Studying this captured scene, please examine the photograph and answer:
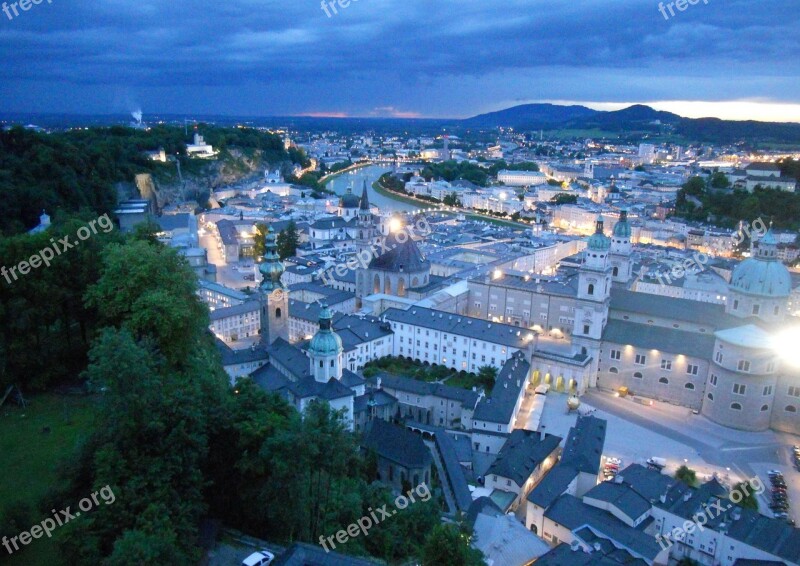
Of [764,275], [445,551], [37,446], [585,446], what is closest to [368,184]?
[764,275]

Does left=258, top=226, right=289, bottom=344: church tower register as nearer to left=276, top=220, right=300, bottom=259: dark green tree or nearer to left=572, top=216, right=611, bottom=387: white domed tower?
left=572, top=216, right=611, bottom=387: white domed tower

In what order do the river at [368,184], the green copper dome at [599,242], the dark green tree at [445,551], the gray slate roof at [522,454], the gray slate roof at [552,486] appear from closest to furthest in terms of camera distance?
1. the dark green tree at [445,551]
2. the gray slate roof at [552,486]
3. the gray slate roof at [522,454]
4. the green copper dome at [599,242]
5. the river at [368,184]

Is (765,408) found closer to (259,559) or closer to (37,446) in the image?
(259,559)

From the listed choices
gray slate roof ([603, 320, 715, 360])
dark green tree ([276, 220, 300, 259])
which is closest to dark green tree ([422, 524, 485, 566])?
gray slate roof ([603, 320, 715, 360])

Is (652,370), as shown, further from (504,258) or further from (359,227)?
(359,227)

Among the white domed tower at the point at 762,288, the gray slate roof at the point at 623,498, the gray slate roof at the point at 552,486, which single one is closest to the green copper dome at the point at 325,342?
the gray slate roof at the point at 552,486

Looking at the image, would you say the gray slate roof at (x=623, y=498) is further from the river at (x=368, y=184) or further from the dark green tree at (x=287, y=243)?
the river at (x=368, y=184)
